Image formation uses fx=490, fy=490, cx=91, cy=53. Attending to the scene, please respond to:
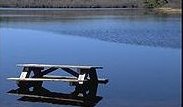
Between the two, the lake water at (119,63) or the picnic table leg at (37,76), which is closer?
the lake water at (119,63)

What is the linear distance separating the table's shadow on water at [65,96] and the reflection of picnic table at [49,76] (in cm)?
24

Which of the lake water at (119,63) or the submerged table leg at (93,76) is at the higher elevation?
the submerged table leg at (93,76)

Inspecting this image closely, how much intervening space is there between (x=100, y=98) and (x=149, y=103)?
147 centimetres

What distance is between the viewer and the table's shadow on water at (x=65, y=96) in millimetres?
13040

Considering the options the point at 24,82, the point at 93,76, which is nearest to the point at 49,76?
the point at 24,82

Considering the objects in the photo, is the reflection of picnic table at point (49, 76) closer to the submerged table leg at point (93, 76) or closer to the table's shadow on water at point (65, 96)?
the submerged table leg at point (93, 76)

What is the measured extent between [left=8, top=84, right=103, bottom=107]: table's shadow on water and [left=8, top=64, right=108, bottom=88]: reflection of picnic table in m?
0.24

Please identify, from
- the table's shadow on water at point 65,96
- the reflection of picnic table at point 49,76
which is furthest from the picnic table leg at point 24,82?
the table's shadow on water at point 65,96

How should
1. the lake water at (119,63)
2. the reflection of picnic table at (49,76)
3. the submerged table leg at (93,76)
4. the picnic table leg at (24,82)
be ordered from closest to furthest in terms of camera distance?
the lake water at (119,63), the reflection of picnic table at (49,76), the picnic table leg at (24,82), the submerged table leg at (93,76)

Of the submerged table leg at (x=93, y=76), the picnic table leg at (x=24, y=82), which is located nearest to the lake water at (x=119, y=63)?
the picnic table leg at (x=24, y=82)

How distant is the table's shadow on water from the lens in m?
13.0

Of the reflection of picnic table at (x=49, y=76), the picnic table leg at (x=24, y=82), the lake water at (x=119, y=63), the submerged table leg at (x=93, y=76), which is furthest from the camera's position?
the submerged table leg at (x=93, y=76)

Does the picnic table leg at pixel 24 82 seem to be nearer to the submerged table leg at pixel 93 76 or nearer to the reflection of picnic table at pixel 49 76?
the reflection of picnic table at pixel 49 76

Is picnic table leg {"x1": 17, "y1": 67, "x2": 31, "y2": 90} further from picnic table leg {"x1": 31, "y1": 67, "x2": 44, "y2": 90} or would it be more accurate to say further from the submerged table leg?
the submerged table leg
